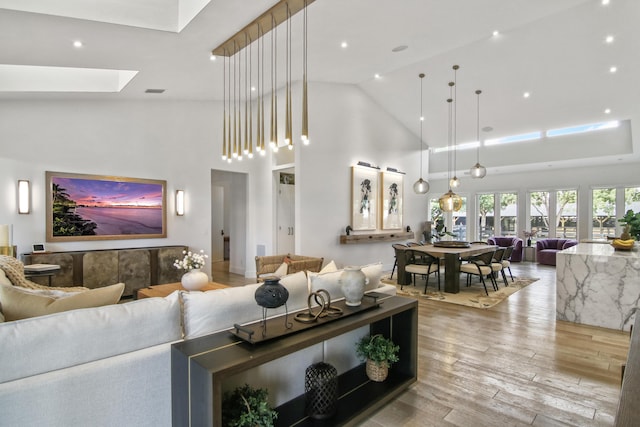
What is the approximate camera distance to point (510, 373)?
2.95 meters

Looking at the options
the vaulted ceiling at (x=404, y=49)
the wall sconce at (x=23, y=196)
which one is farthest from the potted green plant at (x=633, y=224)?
the wall sconce at (x=23, y=196)

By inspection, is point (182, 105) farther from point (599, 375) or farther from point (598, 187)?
point (598, 187)

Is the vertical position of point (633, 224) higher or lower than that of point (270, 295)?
higher

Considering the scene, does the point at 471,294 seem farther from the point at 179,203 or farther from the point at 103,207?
the point at 103,207

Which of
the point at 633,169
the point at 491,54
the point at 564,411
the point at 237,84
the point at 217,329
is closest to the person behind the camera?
the point at 217,329

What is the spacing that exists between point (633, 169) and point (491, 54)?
6.53m

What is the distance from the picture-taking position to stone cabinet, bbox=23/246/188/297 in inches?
198

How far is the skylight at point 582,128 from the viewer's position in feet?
26.1

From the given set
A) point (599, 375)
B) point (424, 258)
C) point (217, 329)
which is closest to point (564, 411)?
point (599, 375)

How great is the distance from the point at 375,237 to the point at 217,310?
20.6 ft

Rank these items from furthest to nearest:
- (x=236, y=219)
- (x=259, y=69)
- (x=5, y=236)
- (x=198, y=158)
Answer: (x=236, y=219) → (x=198, y=158) → (x=259, y=69) → (x=5, y=236)

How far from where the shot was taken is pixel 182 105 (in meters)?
6.61

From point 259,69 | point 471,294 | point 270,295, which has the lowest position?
point 471,294

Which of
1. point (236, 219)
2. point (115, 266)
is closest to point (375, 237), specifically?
point (236, 219)
